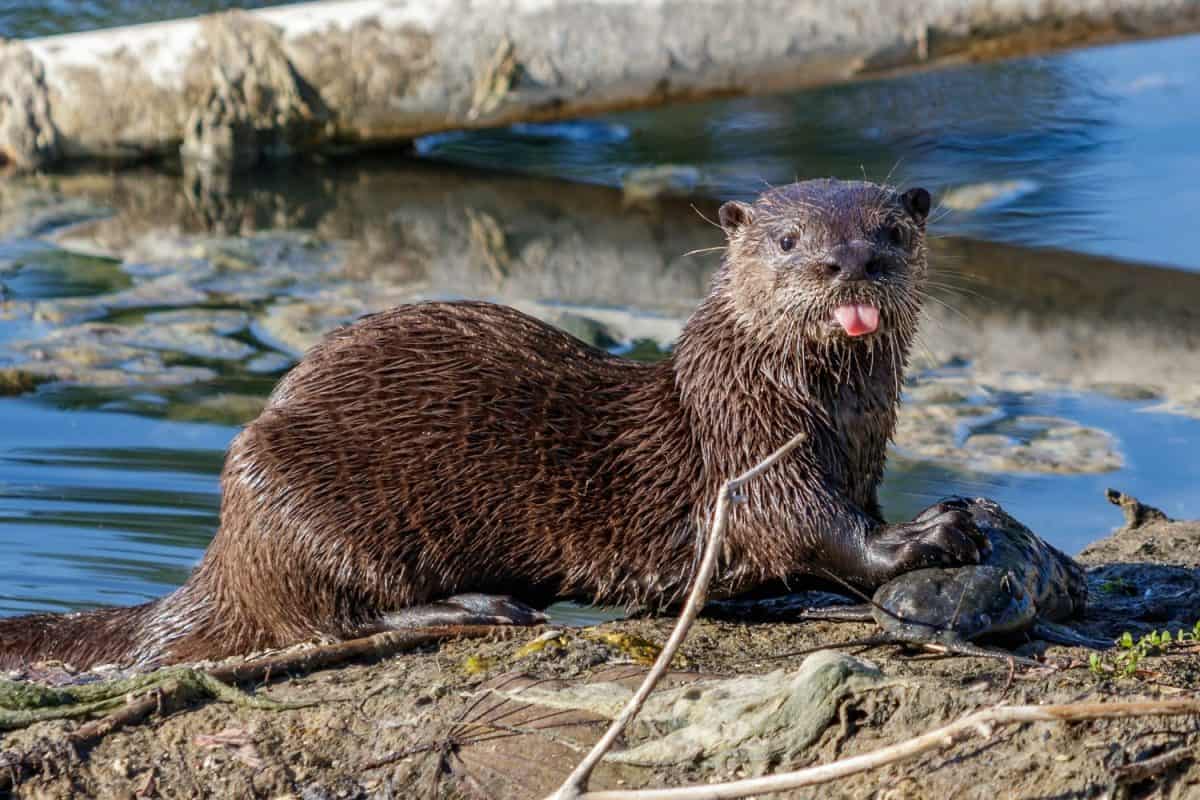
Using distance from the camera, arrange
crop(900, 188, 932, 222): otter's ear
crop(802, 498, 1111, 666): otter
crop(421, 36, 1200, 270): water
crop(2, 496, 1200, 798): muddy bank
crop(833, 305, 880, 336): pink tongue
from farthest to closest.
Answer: crop(421, 36, 1200, 270): water
crop(900, 188, 932, 222): otter's ear
crop(833, 305, 880, 336): pink tongue
crop(802, 498, 1111, 666): otter
crop(2, 496, 1200, 798): muddy bank

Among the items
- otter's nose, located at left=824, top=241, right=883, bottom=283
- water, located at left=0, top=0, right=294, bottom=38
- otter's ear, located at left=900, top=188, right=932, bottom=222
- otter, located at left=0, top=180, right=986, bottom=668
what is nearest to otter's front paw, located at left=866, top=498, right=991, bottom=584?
otter, located at left=0, top=180, right=986, bottom=668

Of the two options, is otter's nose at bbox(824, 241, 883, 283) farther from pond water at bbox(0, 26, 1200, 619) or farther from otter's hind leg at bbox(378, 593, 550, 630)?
pond water at bbox(0, 26, 1200, 619)

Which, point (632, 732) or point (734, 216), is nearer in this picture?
point (632, 732)

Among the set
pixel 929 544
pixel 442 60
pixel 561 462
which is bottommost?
pixel 929 544

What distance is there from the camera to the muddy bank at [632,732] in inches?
119

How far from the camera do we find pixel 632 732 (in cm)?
331

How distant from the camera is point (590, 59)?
31.0 feet

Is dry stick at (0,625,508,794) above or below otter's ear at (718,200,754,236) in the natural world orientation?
below

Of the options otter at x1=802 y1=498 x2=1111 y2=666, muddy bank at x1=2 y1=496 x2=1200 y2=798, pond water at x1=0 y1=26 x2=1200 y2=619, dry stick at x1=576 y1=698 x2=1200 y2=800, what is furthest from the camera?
pond water at x1=0 y1=26 x2=1200 y2=619

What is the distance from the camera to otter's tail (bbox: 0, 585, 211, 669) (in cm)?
421

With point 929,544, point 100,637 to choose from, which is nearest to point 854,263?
point 929,544

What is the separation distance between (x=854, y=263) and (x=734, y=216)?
49 cm

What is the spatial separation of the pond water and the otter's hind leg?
1.19 m

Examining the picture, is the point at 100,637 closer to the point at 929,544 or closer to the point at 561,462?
the point at 561,462
